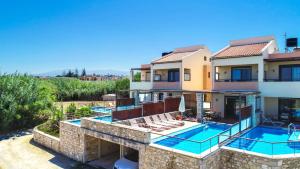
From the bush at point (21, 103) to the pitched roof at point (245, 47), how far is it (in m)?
25.5

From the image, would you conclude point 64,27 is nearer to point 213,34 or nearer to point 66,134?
point 66,134

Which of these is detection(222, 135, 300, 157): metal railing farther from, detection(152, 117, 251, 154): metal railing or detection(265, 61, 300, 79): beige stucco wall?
detection(265, 61, 300, 79): beige stucco wall

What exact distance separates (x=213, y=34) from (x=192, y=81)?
8156 millimetres

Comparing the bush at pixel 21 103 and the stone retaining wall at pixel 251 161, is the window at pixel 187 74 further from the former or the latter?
the bush at pixel 21 103

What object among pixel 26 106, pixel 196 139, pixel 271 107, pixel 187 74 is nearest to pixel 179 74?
pixel 187 74

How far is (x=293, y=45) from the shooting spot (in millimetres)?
26734

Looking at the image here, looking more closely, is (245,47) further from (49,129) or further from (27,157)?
(27,157)

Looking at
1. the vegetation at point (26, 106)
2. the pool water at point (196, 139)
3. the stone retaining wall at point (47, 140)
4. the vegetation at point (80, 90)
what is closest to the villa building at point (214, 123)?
the pool water at point (196, 139)

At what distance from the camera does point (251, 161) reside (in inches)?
491

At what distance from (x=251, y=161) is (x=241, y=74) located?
15.1 meters

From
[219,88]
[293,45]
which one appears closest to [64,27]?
[219,88]

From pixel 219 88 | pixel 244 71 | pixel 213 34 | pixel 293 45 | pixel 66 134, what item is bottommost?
pixel 66 134

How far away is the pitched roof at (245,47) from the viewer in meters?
24.0

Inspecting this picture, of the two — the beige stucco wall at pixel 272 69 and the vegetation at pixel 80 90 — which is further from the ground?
the beige stucco wall at pixel 272 69
